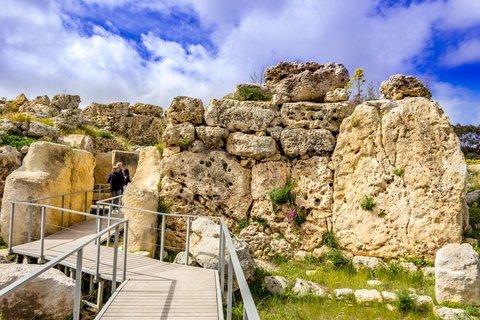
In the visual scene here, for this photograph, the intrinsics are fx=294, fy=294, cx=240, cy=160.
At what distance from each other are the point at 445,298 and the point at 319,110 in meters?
5.32

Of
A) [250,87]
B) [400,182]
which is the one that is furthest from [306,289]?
[250,87]

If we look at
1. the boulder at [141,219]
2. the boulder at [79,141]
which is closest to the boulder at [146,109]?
the boulder at [79,141]

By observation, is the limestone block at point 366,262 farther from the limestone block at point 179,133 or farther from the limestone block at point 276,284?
the limestone block at point 179,133

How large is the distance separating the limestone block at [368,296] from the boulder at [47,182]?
8384mm

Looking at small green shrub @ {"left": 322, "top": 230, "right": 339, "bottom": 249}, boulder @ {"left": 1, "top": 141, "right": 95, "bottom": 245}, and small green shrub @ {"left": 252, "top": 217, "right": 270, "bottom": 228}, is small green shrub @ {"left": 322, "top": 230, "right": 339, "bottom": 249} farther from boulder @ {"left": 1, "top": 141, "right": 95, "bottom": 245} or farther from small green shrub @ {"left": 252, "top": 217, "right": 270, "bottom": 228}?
boulder @ {"left": 1, "top": 141, "right": 95, "bottom": 245}

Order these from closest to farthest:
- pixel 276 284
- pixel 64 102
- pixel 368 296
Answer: pixel 368 296, pixel 276 284, pixel 64 102

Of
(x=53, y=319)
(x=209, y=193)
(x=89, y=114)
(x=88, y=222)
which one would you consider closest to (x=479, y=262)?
(x=209, y=193)

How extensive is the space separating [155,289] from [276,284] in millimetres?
2584

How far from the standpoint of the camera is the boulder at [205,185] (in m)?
8.25

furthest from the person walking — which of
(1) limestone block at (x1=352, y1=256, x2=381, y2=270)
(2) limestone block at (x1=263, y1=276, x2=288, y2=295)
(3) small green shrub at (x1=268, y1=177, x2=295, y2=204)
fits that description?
(1) limestone block at (x1=352, y1=256, x2=381, y2=270)

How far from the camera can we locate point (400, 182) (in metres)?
7.45

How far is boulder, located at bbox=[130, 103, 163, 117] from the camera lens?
2134 centimetres

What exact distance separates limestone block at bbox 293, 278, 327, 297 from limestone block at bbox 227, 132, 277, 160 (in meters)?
3.61

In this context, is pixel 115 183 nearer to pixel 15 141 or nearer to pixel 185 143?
pixel 185 143
